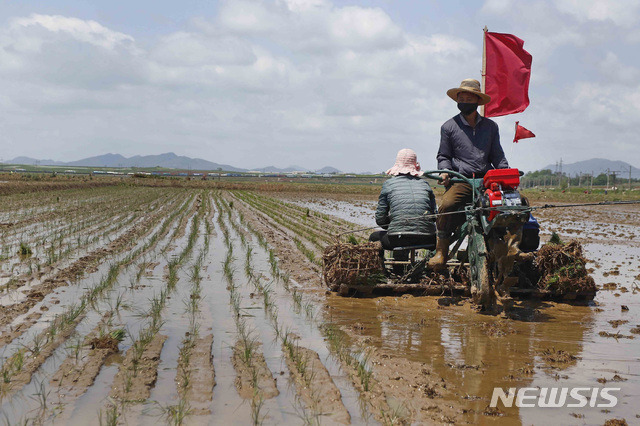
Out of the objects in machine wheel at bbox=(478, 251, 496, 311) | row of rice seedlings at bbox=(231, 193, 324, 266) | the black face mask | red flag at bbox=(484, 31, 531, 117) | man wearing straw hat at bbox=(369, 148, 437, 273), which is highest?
red flag at bbox=(484, 31, 531, 117)

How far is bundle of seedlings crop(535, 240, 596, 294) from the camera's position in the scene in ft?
21.4

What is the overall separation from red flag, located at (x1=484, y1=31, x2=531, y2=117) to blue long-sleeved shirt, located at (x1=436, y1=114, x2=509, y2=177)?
6.80 ft

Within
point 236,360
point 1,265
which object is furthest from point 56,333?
point 1,265

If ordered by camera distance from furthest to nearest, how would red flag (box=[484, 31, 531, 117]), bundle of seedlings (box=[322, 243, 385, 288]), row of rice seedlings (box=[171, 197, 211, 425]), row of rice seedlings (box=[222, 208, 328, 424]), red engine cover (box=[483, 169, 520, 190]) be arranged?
red flag (box=[484, 31, 531, 117])
bundle of seedlings (box=[322, 243, 385, 288])
red engine cover (box=[483, 169, 520, 190])
row of rice seedlings (box=[222, 208, 328, 424])
row of rice seedlings (box=[171, 197, 211, 425])

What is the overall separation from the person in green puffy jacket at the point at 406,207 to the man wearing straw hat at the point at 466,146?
35cm

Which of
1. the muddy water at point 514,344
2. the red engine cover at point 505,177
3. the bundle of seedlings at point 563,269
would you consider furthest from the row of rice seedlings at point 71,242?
the bundle of seedlings at point 563,269

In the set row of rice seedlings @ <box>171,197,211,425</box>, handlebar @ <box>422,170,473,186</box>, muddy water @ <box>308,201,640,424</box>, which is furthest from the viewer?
handlebar @ <box>422,170,473,186</box>

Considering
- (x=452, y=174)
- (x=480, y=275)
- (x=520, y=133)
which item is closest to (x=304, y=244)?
(x=520, y=133)

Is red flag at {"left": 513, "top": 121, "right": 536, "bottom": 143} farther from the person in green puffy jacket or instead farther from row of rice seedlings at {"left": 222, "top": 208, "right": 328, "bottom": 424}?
row of rice seedlings at {"left": 222, "top": 208, "right": 328, "bottom": 424}

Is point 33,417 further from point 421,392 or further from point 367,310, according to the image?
point 367,310

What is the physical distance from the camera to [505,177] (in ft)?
18.0

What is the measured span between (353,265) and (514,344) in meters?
2.27

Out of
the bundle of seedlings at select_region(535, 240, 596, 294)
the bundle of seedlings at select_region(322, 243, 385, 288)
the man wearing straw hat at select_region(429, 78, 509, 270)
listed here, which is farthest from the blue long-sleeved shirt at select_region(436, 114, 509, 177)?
the bundle of seedlings at select_region(322, 243, 385, 288)

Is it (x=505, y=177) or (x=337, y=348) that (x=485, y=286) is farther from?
(x=337, y=348)
